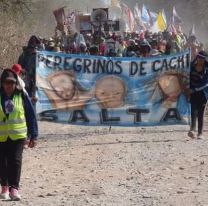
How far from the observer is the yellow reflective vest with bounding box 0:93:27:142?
8594 mm

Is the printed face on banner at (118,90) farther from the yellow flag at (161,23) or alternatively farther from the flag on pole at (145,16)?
the flag on pole at (145,16)

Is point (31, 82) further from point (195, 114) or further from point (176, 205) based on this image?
point (176, 205)

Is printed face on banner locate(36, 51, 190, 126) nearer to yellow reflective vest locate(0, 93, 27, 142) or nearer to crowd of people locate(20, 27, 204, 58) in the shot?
crowd of people locate(20, 27, 204, 58)

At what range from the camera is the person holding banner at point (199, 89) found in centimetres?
1409

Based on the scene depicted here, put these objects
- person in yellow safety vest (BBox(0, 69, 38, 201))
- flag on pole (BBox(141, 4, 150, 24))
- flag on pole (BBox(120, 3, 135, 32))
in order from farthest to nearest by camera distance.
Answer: flag on pole (BBox(141, 4, 150, 24))
flag on pole (BBox(120, 3, 135, 32))
person in yellow safety vest (BBox(0, 69, 38, 201))

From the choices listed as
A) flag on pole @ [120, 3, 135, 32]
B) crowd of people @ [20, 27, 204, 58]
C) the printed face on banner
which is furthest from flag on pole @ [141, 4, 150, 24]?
the printed face on banner

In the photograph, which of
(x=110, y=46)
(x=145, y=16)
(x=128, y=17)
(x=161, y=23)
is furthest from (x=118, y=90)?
(x=145, y=16)

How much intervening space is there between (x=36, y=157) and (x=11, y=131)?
3523 mm

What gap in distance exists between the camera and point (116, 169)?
35.1 ft

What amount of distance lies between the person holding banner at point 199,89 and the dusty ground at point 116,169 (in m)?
0.41

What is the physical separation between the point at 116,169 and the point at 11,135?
253cm

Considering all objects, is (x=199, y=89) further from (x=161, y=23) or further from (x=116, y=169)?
(x=161, y=23)

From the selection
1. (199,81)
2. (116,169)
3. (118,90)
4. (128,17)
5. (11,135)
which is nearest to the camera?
(11,135)

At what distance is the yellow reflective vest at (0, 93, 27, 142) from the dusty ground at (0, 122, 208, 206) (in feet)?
2.54
